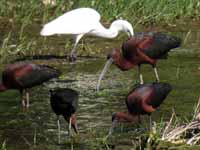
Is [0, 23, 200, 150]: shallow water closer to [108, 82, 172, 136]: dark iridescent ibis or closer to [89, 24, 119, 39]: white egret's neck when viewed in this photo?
[108, 82, 172, 136]: dark iridescent ibis

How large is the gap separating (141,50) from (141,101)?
10.2 feet

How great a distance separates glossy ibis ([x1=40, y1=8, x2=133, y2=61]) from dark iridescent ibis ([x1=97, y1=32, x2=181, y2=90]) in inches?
107

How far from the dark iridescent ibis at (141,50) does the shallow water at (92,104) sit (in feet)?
1.12

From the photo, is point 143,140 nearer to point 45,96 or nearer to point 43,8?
point 45,96

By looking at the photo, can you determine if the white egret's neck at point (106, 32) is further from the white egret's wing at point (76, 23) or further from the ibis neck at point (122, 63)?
the ibis neck at point (122, 63)

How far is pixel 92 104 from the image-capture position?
32.6 feet

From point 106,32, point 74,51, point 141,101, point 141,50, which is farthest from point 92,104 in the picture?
point 106,32

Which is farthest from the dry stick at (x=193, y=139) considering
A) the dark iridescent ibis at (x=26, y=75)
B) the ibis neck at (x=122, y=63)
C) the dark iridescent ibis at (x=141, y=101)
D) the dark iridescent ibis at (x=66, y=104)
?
the ibis neck at (x=122, y=63)

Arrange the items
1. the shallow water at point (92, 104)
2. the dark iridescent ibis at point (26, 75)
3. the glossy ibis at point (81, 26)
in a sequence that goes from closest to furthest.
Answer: the shallow water at point (92, 104)
the dark iridescent ibis at point (26, 75)
the glossy ibis at point (81, 26)

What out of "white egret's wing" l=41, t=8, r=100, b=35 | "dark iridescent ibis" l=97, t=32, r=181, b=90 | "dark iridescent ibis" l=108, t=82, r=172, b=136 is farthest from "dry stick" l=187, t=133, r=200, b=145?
"white egret's wing" l=41, t=8, r=100, b=35

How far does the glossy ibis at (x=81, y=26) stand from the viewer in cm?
1407

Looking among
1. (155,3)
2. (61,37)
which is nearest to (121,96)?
(61,37)

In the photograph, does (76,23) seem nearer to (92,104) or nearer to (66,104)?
(92,104)

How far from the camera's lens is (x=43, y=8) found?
17.0 meters
